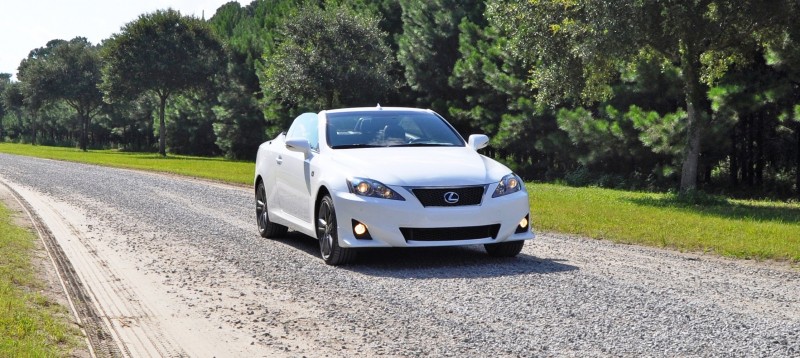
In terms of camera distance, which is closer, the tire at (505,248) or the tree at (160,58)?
the tire at (505,248)

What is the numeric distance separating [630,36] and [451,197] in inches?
499

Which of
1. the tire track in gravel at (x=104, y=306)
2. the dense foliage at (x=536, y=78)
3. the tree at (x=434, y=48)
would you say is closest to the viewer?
the tire track in gravel at (x=104, y=306)

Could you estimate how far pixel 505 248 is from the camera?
34.9 feet

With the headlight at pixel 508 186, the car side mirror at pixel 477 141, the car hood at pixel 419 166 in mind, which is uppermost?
the car side mirror at pixel 477 141

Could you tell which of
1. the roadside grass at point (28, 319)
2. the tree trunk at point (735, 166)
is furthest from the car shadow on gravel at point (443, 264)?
the tree trunk at point (735, 166)

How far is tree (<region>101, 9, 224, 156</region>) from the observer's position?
7081 centimetres

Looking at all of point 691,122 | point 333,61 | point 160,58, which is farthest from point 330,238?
point 160,58

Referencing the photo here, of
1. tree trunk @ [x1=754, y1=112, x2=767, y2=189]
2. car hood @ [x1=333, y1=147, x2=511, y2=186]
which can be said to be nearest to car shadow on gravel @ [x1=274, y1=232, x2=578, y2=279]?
car hood @ [x1=333, y1=147, x2=511, y2=186]

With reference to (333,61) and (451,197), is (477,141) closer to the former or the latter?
(451,197)

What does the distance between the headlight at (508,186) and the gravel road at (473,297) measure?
747mm

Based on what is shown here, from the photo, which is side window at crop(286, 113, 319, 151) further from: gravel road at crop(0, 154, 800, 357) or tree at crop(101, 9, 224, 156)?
tree at crop(101, 9, 224, 156)

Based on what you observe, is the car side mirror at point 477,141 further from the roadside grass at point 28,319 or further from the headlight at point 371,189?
the roadside grass at point 28,319

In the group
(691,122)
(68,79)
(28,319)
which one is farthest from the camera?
(68,79)

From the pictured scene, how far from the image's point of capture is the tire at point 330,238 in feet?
33.7
